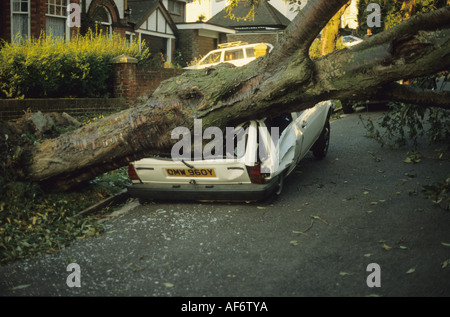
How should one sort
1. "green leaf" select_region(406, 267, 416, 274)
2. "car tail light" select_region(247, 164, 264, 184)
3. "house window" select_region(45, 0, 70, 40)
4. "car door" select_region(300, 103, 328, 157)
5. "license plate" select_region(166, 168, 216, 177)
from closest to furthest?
"green leaf" select_region(406, 267, 416, 274), "car tail light" select_region(247, 164, 264, 184), "license plate" select_region(166, 168, 216, 177), "car door" select_region(300, 103, 328, 157), "house window" select_region(45, 0, 70, 40)

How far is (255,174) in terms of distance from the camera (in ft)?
21.4

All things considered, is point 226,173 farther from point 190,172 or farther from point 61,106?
point 61,106

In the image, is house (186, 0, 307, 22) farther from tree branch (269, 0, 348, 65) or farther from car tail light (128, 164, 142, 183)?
tree branch (269, 0, 348, 65)

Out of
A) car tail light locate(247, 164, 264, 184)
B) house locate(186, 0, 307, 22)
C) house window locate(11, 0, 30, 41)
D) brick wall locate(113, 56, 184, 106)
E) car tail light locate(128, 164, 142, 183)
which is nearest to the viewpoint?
car tail light locate(247, 164, 264, 184)

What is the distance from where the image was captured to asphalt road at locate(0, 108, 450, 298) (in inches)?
169

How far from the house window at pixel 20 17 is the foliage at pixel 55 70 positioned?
506 centimetres

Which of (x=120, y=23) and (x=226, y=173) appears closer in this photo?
(x=226, y=173)

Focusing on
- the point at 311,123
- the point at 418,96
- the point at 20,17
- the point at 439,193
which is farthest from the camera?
the point at 20,17

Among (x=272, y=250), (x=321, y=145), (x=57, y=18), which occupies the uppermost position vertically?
(x=57, y=18)

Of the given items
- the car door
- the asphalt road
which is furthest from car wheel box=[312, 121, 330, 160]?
the asphalt road

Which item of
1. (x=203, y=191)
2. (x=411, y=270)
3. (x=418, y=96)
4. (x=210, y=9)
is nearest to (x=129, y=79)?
(x=203, y=191)

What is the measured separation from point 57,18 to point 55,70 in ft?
28.4
